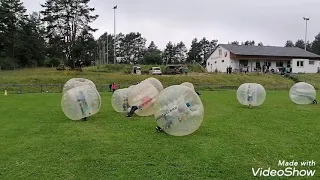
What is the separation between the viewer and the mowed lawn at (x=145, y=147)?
8289 mm

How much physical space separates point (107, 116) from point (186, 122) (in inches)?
273

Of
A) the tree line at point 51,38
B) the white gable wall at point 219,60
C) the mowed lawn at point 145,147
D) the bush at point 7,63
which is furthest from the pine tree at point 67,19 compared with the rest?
the mowed lawn at point 145,147

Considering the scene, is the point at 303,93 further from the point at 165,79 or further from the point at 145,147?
the point at 165,79

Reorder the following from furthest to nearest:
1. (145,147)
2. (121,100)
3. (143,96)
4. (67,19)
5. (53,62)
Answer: (53,62)
(67,19)
(121,100)
(143,96)
(145,147)

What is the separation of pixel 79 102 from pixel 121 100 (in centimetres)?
327

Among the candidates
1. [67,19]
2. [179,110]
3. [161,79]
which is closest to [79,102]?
[179,110]

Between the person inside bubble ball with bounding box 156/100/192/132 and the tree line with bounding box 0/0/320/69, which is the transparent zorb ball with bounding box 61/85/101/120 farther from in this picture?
the tree line with bounding box 0/0/320/69

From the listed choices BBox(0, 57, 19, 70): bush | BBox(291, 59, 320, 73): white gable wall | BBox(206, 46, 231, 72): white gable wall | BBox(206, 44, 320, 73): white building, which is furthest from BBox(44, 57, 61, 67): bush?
BBox(291, 59, 320, 73): white gable wall

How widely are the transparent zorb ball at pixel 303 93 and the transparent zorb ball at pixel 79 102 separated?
13317 mm

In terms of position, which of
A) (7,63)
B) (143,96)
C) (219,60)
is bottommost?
(143,96)

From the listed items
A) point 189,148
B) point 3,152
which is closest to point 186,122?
point 189,148

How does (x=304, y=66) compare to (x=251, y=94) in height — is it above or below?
above

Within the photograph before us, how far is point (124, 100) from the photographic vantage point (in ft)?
57.3

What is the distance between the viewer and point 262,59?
62156 millimetres
